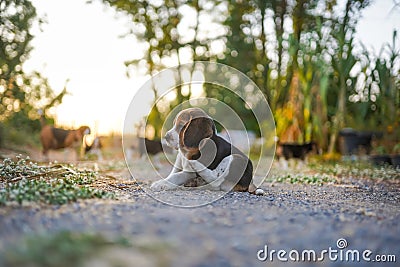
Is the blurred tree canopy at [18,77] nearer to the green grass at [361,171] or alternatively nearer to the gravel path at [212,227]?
the gravel path at [212,227]

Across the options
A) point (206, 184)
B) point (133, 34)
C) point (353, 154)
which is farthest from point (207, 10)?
point (206, 184)

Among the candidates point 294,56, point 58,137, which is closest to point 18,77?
point 58,137

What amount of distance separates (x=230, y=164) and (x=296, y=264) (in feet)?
7.50

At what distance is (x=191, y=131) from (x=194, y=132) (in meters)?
0.03

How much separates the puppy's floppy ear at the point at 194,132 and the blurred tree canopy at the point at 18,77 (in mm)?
4707

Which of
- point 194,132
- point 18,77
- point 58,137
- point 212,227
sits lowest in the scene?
point 212,227

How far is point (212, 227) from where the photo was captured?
2525 mm

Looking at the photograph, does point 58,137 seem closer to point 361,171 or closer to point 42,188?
point 361,171

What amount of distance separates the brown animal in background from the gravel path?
21.0ft

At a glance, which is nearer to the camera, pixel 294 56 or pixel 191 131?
pixel 191 131

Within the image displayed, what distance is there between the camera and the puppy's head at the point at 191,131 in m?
4.29

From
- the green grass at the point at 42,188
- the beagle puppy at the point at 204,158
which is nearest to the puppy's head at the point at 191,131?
the beagle puppy at the point at 204,158

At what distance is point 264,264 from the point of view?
206 centimetres

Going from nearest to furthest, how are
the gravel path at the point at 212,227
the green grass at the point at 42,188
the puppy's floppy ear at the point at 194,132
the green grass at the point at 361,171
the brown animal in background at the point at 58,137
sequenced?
the gravel path at the point at 212,227
the green grass at the point at 42,188
the puppy's floppy ear at the point at 194,132
the green grass at the point at 361,171
the brown animal in background at the point at 58,137
